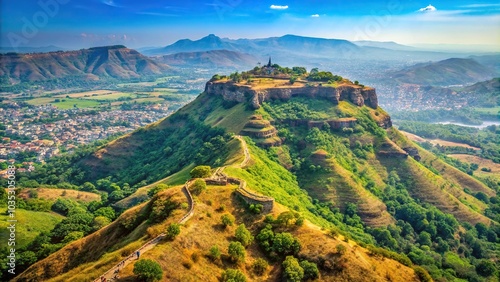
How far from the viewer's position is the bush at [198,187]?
63438mm

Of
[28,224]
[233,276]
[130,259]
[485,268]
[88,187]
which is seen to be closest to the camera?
[233,276]

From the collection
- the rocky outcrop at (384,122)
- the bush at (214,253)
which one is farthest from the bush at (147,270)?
the rocky outcrop at (384,122)

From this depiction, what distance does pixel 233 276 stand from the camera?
1807 inches

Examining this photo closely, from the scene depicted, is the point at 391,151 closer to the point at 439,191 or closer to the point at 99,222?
the point at 439,191

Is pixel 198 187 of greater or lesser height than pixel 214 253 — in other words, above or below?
above

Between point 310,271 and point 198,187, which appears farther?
point 198,187

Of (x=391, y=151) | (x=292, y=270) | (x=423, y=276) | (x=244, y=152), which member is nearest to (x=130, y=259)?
(x=292, y=270)

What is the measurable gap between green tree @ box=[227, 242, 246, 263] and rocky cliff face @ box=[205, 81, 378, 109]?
303ft

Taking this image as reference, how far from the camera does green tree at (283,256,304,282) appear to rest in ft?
159

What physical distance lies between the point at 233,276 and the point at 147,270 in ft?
34.8

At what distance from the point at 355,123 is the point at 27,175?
13178cm

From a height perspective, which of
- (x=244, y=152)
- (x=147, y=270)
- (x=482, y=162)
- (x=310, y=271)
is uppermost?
(x=147, y=270)

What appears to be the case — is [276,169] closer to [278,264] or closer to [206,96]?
[278,264]

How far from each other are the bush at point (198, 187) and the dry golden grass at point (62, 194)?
7104 centimetres
